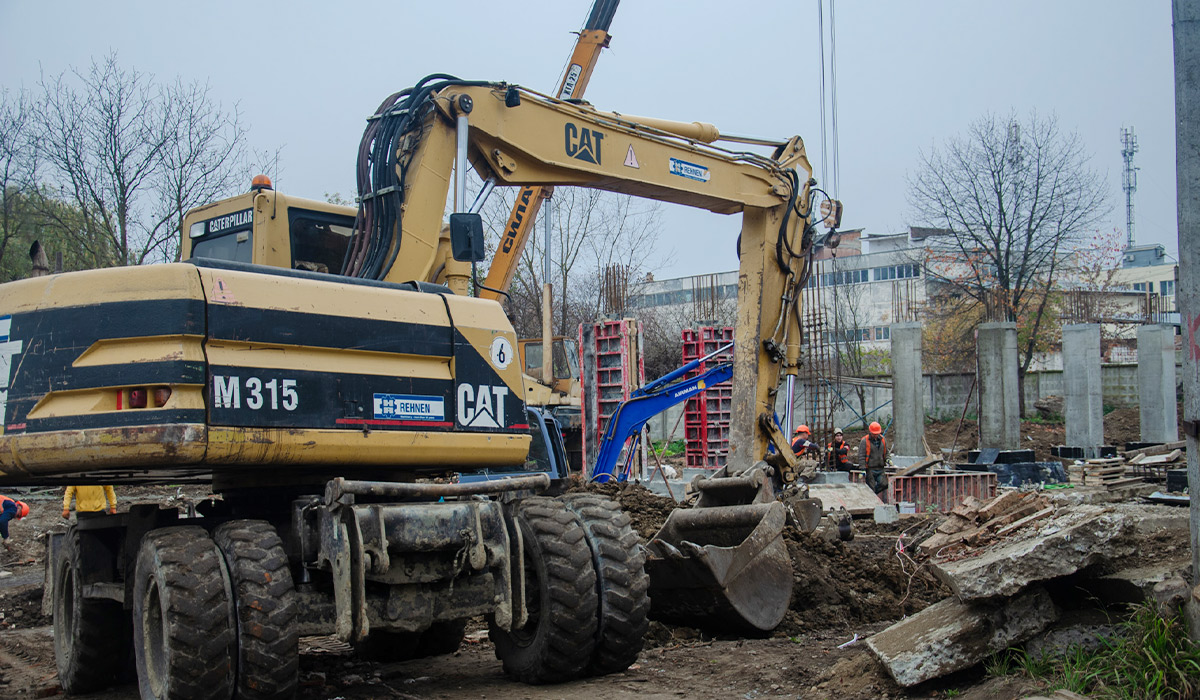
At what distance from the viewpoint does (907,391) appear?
74.1ft

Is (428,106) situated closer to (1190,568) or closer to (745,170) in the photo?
(745,170)

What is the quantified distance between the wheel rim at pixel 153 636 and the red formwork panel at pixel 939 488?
13.6m

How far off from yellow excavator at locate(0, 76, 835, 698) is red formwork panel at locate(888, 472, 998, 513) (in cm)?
966

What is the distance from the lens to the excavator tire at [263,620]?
5293 mm

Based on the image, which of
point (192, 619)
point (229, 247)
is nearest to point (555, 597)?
point (192, 619)

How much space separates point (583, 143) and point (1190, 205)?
545 cm

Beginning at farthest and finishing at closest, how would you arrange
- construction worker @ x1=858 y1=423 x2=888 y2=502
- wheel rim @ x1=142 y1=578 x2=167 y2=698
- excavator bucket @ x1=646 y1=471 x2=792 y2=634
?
construction worker @ x1=858 y1=423 x2=888 y2=502 → excavator bucket @ x1=646 y1=471 x2=792 y2=634 → wheel rim @ x1=142 y1=578 x2=167 y2=698

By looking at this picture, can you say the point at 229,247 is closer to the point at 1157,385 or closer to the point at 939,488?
the point at 939,488

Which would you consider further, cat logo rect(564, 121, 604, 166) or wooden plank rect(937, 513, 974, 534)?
wooden plank rect(937, 513, 974, 534)

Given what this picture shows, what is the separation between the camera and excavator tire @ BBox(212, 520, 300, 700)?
17.4 ft

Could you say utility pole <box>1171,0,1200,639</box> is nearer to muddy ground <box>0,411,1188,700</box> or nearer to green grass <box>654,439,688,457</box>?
muddy ground <box>0,411,1188,700</box>

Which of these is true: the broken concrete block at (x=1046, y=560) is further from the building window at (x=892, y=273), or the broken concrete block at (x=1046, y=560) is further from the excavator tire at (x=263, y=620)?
the building window at (x=892, y=273)

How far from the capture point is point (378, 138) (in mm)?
7734

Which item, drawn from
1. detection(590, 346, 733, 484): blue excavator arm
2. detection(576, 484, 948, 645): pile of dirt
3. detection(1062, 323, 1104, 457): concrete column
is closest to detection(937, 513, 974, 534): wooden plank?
detection(576, 484, 948, 645): pile of dirt
